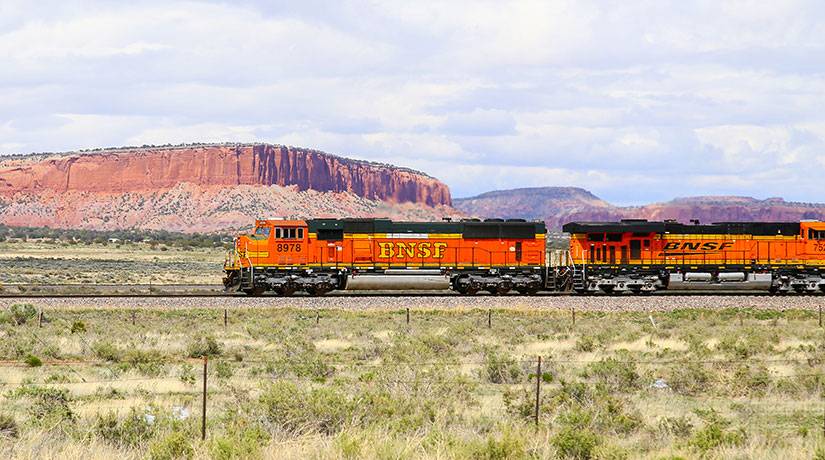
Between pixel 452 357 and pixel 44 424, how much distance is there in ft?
33.1

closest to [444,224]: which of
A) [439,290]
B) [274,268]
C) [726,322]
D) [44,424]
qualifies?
[439,290]

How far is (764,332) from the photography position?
24.8 meters

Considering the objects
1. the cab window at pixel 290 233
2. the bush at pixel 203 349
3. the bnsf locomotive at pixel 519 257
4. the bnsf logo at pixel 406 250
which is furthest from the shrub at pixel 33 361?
the bnsf logo at pixel 406 250

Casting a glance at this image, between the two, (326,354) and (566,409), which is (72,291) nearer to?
(326,354)

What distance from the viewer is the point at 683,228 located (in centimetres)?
3944

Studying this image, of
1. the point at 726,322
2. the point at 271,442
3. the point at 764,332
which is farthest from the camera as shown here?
the point at 726,322

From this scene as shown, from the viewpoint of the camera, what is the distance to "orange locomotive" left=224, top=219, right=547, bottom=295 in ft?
124

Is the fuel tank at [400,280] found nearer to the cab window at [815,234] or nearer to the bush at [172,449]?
the cab window at [815,234]

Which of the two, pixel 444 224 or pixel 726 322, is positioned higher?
pixel 444 224

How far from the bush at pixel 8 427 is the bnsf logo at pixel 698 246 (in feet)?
99.5

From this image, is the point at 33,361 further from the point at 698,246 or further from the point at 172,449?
the point at 698,246

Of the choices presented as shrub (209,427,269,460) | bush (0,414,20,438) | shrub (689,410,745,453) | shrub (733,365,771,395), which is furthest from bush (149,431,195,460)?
shrub (733,365,771,395)

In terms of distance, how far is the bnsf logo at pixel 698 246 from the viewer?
3888 cm

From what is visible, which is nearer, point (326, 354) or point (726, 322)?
point (326, 354)
